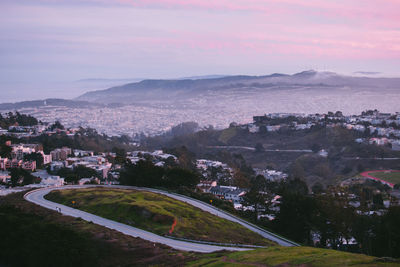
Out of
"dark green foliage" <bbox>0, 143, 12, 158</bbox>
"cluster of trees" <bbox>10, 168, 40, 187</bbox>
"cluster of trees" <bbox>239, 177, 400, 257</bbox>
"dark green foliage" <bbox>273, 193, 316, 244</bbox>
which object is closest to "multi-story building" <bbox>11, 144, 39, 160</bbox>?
"dark green foliage" <bbox>0, 143, 12, 158</bbox>

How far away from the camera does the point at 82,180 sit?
139ft

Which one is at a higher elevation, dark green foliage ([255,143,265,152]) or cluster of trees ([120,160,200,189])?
cluster of trees ([120,160,200,189])

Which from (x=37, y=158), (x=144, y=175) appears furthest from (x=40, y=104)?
(x=144, y=175)

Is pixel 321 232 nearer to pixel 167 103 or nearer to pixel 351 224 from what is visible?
pixel 351 224

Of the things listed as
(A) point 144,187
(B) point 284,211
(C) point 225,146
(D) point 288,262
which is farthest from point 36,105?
(D) point 288,262

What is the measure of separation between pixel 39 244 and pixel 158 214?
644 cm

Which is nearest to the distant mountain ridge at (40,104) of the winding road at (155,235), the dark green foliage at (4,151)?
the dark green foliage at (4,151)

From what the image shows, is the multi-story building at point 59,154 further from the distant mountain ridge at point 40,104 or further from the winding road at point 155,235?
the distant mountain ridge at point 40,104

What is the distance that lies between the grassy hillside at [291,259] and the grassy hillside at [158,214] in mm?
4911

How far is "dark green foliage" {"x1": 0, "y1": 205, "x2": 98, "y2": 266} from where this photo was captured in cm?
1631

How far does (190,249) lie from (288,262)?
6.09m

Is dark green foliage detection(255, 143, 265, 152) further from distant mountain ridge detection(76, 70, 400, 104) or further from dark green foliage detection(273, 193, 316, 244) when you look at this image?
distant mountain ridge detection(76, 70, 400, 104)

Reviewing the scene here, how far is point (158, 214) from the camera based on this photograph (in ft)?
74.6

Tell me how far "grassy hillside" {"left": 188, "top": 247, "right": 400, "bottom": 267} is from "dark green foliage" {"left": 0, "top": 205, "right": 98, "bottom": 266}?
156 inches
